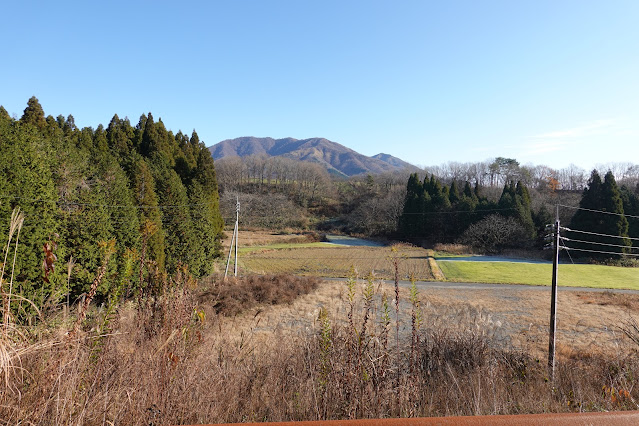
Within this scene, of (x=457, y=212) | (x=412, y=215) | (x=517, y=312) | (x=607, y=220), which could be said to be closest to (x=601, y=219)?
(x=607, y=220)

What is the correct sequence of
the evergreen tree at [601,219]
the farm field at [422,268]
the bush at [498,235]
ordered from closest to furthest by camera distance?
the farm field at [422,268]
the evergreen tree at [601,219]
the bush at [498,235]

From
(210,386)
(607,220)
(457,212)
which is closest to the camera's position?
(210,386)

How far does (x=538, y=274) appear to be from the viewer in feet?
94.1

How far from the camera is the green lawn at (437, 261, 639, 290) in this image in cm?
2598

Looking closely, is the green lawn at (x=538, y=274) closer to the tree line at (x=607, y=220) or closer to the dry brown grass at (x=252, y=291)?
the tree line at (x=607, y=220)

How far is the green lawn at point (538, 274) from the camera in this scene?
25984 mm

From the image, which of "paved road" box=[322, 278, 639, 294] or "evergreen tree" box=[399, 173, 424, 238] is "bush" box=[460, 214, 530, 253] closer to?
"evergreen tree" box=[399, 173, 424, 238]

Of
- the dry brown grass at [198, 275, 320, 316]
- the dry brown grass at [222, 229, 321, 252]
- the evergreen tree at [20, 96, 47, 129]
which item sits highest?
the evergreen tree at [20, 96, 47, 129]

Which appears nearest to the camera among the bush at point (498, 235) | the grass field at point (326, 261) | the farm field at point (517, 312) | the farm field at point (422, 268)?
the farm field at point (517, 312)

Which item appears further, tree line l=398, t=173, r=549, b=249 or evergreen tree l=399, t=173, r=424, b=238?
evergreen tree l=399, t=173, r=424, b=238

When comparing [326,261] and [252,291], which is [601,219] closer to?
[326,261]

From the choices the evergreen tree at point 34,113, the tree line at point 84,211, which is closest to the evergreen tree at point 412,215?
the tree line at point 84,211

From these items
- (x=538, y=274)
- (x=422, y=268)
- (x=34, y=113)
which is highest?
(x=34, y=113)

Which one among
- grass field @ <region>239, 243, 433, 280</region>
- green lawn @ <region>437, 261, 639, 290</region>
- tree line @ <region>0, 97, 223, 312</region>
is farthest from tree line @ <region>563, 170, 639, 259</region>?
tree line @ <region>0, 97, 223, 312</region>
